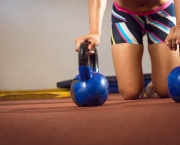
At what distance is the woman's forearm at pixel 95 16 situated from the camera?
4.85ft

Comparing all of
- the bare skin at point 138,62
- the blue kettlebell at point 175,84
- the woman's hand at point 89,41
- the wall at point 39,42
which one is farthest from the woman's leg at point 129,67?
the wall at point 39,42

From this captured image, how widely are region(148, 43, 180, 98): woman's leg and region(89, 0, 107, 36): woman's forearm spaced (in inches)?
14.2

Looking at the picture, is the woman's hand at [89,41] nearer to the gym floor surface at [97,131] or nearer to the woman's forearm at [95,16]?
the woman's forearm at [95,16]

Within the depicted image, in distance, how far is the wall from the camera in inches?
122

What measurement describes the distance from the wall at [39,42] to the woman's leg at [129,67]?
4.90ft

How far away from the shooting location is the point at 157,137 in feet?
1.83

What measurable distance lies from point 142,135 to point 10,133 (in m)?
0.26

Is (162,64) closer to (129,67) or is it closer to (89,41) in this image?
(129,67)

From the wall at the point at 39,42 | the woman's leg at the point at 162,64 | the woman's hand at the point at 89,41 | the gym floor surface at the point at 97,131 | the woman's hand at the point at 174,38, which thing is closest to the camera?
the gym floor surface at the point at 97,131

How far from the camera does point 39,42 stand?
10.3 ft

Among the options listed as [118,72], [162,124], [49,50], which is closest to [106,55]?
[49,50]

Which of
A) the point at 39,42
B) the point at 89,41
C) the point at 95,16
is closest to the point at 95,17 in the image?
the point at 95,16

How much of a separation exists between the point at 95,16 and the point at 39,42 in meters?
1.71

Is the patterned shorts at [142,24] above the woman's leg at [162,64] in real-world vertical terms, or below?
above
